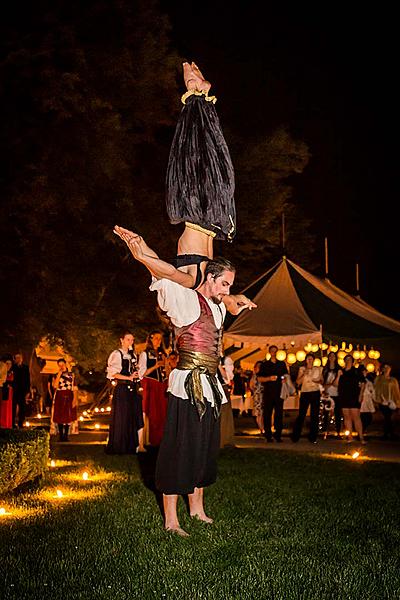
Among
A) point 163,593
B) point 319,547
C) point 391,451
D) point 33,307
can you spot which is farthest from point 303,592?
point 33,307

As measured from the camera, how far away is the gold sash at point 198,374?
6887 mm

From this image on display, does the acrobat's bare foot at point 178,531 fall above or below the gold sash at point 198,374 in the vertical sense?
below

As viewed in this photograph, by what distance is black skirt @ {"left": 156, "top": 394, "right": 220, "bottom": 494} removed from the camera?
6.80 meters

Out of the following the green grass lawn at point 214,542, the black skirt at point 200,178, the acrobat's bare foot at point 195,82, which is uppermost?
the acrobat's bare foot at point 195,82

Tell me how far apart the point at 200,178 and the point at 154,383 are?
8.00 metres

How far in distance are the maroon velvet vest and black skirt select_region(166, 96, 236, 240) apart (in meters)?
0.64

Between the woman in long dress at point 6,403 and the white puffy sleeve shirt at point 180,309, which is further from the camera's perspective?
the woman in long dress at point 6,403

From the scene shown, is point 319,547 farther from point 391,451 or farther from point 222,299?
point 391,451

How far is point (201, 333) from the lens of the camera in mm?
6988

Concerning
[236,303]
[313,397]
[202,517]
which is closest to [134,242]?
[236,303]

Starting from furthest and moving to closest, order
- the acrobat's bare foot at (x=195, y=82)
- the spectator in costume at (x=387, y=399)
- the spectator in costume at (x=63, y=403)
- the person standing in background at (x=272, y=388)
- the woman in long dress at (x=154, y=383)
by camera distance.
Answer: the spectator in costume at (x=387, y=399), the spectator in costume at (x=63, y=403), the person standing in background at (x=272, y=388), the woman in long dress at (x=154, y=383), the acrobat's bare foot at (x=195, y=82)

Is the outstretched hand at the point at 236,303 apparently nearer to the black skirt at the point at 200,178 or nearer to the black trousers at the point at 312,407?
the black skirt at the point at 200,178

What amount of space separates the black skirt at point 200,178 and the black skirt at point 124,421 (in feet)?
24.4

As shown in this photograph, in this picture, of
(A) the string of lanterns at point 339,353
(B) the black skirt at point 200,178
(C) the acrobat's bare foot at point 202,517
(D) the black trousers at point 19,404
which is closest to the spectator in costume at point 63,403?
(D) the black trousers at point 19,404
